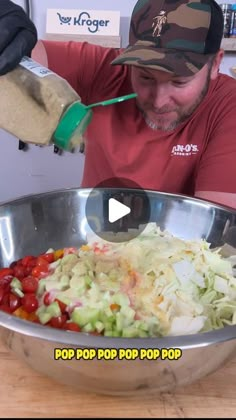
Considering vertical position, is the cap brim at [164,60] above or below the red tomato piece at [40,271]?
above

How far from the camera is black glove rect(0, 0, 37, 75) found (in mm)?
769

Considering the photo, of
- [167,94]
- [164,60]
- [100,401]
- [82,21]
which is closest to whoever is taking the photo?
[100,401]

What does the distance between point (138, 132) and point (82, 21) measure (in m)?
0.94

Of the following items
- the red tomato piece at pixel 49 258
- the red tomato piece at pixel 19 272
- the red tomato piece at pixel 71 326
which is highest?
→ the red tomato piece at pixel 71 326

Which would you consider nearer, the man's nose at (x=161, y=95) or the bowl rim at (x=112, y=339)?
the bowl rim at (x=112, y=339)

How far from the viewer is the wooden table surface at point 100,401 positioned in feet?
2.03

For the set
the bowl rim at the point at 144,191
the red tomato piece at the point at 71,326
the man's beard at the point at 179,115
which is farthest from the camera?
the man's beard at the point at 179,115

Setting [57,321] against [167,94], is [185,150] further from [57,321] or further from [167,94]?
[57,321]

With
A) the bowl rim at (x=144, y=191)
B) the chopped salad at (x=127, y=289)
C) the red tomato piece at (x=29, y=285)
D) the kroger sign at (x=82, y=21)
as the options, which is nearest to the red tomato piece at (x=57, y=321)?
the chopped salad at (x=127, y=289)

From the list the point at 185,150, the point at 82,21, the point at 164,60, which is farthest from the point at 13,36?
the point at 82,21
